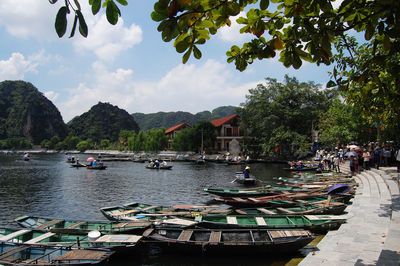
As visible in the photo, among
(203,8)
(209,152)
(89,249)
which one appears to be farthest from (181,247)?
(209,152)

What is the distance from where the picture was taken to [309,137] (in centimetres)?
4703

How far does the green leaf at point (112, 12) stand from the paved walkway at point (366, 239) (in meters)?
4.96

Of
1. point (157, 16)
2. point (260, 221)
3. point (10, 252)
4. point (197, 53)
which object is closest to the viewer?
point (157, 16)

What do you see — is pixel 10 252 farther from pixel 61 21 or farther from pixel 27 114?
pixel 27 114

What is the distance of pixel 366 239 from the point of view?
249 inches

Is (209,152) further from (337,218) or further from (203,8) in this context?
(203,8)

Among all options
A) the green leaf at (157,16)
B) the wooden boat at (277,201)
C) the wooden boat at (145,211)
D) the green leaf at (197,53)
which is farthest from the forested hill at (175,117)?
the green leaf at (157,16)

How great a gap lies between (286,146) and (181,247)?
4205cm

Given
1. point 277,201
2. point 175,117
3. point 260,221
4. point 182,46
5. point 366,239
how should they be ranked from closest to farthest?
point 182,46, point 366,239, point 260,221, point 277,201, point 175,117

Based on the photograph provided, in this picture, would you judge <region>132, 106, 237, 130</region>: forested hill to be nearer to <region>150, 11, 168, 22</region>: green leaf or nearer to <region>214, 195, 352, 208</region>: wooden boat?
<region>214, 195, 352, 208</region>: wooden boat

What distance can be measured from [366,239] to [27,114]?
180m

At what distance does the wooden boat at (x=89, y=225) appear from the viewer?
9.16m

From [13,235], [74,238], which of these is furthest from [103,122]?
[74,238]

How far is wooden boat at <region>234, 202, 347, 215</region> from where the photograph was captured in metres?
11.4
